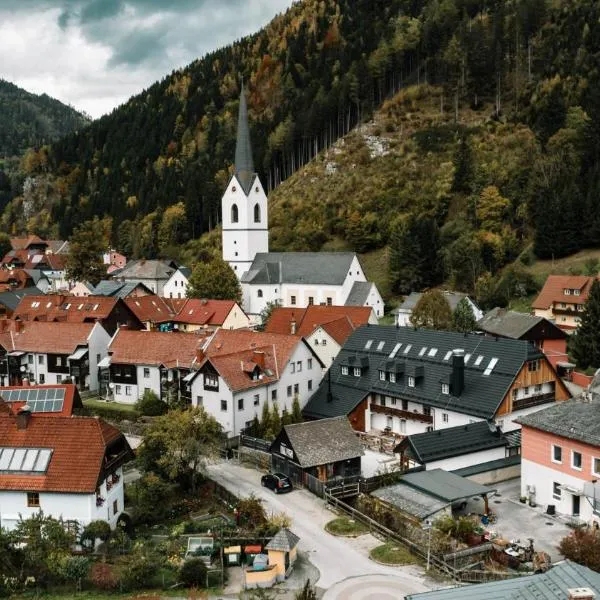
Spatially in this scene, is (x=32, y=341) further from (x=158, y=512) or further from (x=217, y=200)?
(x=217, y=200)

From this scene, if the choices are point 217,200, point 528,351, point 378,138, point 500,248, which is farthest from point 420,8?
point 528,351

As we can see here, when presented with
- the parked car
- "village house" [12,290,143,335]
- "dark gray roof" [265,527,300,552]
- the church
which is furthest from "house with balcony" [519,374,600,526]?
the church

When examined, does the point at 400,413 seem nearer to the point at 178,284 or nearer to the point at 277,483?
the point at 277,483

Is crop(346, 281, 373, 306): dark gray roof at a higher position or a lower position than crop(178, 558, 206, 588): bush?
higher

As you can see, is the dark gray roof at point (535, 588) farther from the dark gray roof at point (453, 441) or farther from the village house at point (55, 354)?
the village house at point (55, 354)

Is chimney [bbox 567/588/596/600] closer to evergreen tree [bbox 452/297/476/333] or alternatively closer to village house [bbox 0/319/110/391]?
evergreen tree [bbox 452/297/476/333]

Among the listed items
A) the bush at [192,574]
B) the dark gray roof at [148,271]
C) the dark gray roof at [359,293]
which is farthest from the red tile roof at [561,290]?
the dark gray roof at [148,271]
